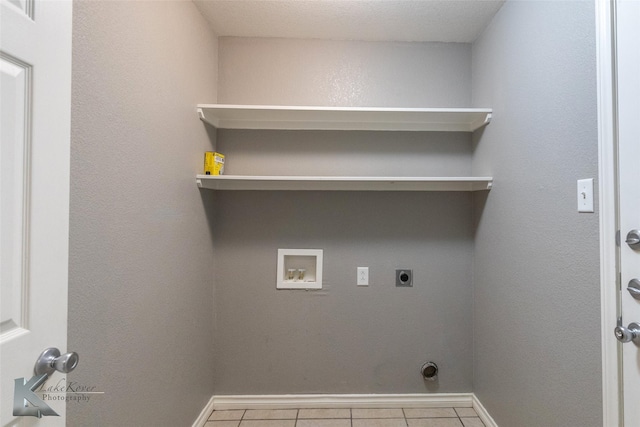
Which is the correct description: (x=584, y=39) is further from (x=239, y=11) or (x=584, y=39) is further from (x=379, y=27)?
(x=239, y=11)

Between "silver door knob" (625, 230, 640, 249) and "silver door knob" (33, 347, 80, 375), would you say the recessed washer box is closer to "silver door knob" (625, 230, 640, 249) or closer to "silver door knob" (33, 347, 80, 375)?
"silver door knob" (33, 347, 80, 375)

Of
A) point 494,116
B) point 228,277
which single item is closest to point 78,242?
point 228,277

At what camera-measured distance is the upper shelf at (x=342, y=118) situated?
5.22 ft

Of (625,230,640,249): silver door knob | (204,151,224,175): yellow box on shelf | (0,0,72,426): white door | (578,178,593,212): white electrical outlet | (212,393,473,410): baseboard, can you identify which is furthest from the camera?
(212,393,473,410): baseboard

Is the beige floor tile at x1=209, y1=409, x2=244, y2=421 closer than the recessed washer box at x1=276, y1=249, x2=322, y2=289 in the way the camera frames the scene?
Yes

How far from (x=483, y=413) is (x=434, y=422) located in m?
0.30

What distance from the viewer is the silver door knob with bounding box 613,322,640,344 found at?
816 millimetres

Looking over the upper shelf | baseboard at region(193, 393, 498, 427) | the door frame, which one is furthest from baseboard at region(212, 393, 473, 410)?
the upper shelf

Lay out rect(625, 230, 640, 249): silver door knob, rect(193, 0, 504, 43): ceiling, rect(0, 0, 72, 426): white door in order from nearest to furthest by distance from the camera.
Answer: rect(0, 0, 72, 426): white door < rect(625, 230, 640, 249): silver door knob < rect(193, 0, 504, 43): ceiling

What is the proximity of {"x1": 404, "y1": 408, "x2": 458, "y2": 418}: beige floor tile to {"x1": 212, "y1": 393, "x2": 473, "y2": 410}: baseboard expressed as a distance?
0.02 metres

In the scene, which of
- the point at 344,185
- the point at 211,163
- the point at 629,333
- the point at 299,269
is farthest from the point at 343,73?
the point at 629,333

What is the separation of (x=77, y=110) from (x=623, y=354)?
1823mm

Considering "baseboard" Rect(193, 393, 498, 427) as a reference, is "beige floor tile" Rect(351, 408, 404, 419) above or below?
below

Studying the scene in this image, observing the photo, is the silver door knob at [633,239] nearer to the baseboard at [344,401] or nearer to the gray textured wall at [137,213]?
the baseboard at [344,401]
